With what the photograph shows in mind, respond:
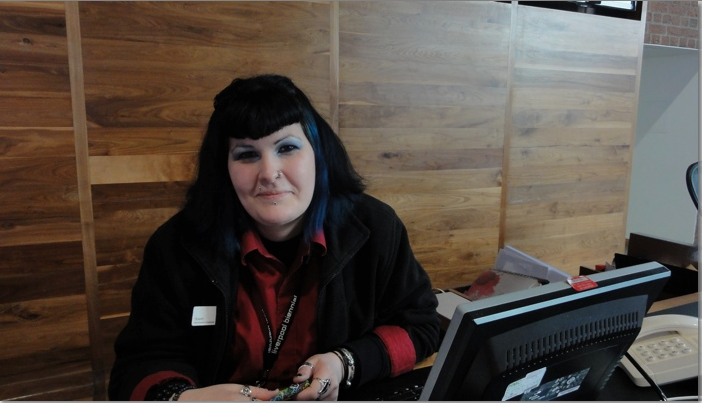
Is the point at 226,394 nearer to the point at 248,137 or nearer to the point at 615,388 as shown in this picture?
the point at 248,137

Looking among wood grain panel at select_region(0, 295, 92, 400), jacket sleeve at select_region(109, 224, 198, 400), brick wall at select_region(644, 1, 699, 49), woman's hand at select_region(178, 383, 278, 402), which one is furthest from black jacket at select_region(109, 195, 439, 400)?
brick wall at select_region(644, 1, 699, 49)

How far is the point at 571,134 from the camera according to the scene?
326 cm

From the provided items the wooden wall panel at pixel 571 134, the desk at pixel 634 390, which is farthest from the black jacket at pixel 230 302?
the wooden wall panel at pixel 571 134

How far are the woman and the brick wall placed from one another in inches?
142

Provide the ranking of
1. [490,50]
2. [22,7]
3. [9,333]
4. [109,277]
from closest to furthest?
1. [22,7]
2. [9,333]
3. [109,277]
4. [490,50]

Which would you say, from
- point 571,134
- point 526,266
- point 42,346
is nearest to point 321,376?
point 526,266

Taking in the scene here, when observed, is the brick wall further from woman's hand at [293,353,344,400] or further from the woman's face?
woman's hand at [293,353,344,400]

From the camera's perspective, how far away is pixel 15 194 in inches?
79.5

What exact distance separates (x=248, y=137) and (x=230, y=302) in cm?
40

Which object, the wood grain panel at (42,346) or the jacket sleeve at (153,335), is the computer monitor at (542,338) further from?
the wood grain panel at (42,346)

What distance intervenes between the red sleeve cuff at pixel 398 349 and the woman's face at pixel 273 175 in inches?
15.1

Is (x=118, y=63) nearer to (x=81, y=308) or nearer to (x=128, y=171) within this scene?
(x=128, y=171)

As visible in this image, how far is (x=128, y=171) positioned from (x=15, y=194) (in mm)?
431

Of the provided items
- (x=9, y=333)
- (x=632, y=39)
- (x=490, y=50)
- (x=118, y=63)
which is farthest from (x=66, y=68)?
(x=632, y=39)
